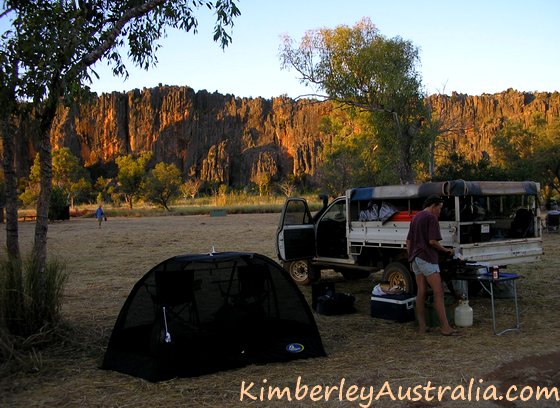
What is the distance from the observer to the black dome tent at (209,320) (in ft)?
19.9

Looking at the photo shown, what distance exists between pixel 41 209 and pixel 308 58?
20.1 metres

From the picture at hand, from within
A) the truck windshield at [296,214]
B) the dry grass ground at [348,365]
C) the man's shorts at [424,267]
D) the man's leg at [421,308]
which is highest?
the truck windshield at [296,214]

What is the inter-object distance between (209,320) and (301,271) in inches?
232

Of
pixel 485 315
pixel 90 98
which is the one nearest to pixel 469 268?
pixel 485 315

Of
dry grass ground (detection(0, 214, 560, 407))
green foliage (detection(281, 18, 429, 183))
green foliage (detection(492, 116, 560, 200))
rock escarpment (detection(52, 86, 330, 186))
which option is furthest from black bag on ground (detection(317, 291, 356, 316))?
rock escarpment (detection(52, 86, 330, 186))

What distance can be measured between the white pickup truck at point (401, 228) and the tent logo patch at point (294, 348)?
2.94 meters

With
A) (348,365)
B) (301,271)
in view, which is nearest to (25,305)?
(348,365)

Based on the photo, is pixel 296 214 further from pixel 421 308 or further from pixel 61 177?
pixel 61 177

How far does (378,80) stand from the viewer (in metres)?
24.3

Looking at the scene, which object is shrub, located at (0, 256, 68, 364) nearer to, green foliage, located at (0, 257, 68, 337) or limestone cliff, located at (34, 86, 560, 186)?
green foliage, located at (0, 257, 68, 337)

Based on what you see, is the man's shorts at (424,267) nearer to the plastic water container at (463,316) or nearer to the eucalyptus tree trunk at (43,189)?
the plastic water container at (463,316)

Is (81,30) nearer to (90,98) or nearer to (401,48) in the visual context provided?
(90,98)

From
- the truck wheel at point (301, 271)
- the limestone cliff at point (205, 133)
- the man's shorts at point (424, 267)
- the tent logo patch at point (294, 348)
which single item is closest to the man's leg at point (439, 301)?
the man's shorts at point (424, 267)

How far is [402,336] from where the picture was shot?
7.50 meters
